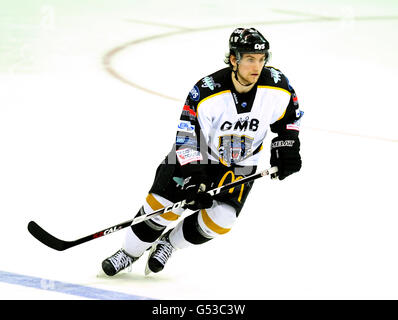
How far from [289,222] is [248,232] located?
28cm

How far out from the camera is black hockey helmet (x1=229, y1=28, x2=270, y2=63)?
12.9 feet

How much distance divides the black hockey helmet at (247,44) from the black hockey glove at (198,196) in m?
0.58

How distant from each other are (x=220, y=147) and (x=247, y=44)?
507 millimetres

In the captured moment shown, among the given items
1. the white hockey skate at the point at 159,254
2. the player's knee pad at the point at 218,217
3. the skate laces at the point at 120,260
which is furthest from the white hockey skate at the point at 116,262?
the player's knee pad at the point at 218,217

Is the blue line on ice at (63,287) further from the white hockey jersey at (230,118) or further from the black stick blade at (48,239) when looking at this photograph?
the white hockey jersey at (230,118)

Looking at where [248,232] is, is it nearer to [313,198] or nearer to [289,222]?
[289,222]

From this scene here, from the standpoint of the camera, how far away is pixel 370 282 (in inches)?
162

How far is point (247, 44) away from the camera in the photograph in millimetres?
3939

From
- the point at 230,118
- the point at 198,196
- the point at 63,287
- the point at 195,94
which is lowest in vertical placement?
the point at 63,287

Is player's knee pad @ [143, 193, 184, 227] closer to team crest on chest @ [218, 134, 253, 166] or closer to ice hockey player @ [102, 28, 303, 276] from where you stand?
ice hockey player @ [102, 28, 303, 276]

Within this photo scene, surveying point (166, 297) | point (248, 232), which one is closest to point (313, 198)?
point (248, 232)

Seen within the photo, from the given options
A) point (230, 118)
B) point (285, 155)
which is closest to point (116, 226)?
point (230, 118)

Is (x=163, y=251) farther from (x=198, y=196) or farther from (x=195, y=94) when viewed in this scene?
(x=195, y=94)

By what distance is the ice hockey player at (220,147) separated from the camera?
3.97 metres
